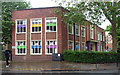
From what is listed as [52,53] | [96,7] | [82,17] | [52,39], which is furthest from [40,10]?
[96,7]

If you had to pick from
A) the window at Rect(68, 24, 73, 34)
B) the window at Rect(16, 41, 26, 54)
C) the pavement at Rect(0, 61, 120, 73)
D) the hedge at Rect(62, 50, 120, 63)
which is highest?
the window at Rect(68, 24, 73, 34)

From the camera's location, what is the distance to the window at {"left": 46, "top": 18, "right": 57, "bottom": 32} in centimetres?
2138

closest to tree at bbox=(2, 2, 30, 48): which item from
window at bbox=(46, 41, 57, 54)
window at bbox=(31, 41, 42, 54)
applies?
window at bbox=(31, 41, 42, 54)

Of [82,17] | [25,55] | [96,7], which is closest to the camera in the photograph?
[96,7]

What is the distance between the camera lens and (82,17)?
16.1 m

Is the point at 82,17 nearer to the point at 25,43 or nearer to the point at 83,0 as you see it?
the point at 83,0

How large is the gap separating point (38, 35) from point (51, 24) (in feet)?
7.69

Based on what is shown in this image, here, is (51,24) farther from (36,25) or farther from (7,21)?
(7,21)

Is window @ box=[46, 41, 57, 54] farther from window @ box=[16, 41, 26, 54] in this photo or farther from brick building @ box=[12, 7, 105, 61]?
window @ box=[16, 41, 26, 54]

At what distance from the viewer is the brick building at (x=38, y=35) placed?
21141 mm

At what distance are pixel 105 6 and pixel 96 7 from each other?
0.96 meters

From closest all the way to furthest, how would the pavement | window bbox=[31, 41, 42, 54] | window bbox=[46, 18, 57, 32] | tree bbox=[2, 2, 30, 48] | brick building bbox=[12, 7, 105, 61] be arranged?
the pavement, brick building bbox=[12, 7, 105, 61], window bbox=[46, 18, 57, 32], window bbox=[31, 41, 42, 54], tree bbox=[2, 2, 30, 48]

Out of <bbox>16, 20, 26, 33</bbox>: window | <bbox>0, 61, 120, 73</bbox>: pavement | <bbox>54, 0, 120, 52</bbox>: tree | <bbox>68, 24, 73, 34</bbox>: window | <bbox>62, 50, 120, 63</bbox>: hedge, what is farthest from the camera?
<bbox>68, 24, 73, 34</bbox>: window

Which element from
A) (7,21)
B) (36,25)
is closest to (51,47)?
(36,25)
